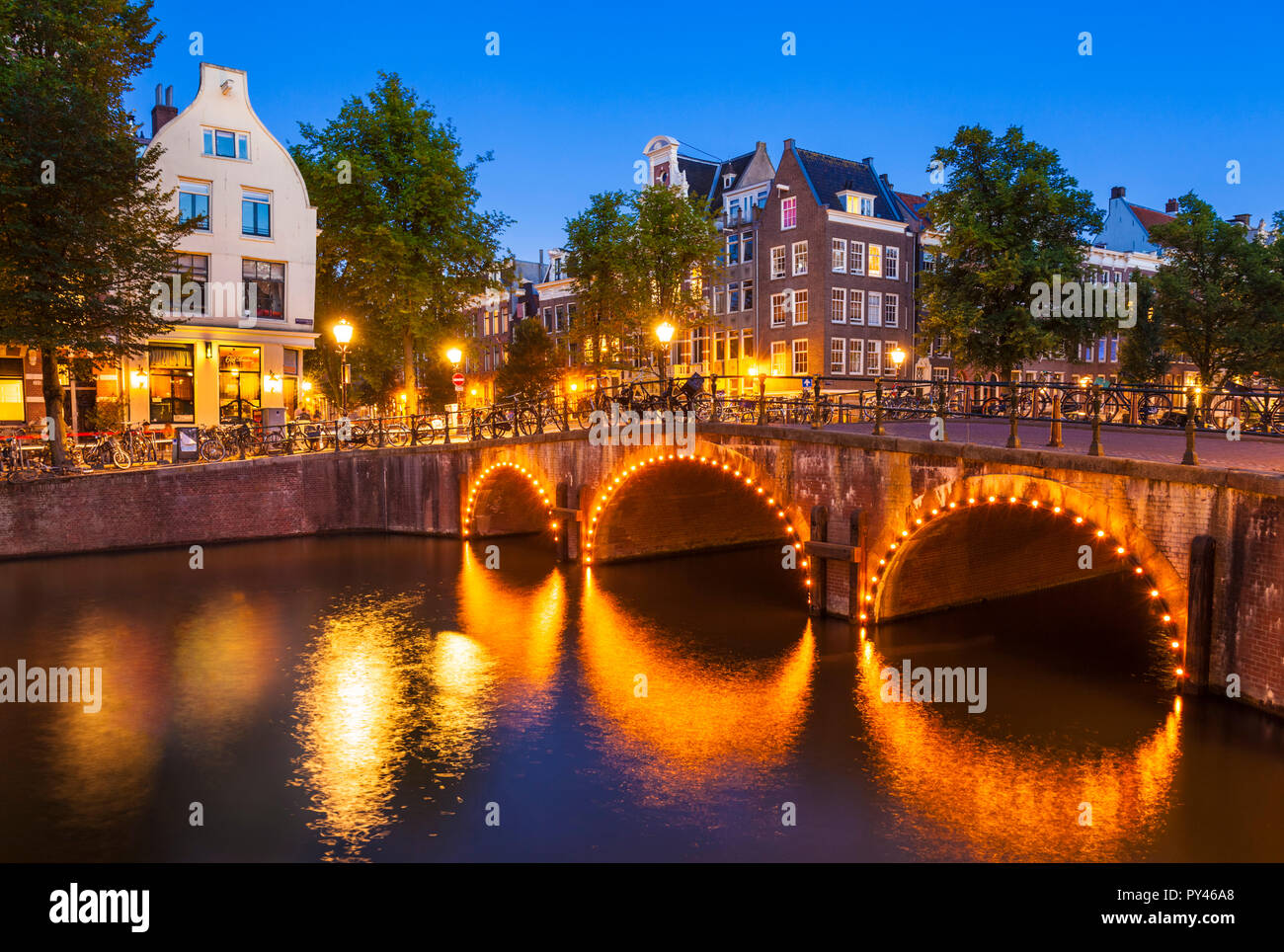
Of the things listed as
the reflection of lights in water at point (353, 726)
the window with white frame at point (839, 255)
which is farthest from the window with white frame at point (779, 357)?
the reflection of lights in water at point (353, 726)

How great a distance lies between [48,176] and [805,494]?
22.3 meters

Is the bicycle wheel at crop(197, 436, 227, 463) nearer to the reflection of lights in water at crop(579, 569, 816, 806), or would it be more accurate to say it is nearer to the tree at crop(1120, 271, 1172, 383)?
the reflection of lights in water at crop(579, 569, 816, 806)

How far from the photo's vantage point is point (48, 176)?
976 inches

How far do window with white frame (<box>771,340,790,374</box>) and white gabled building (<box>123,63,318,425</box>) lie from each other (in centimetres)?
2369

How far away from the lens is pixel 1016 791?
10.6 metres

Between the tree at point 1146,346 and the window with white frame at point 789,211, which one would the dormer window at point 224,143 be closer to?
the window with white frame at point 789,211

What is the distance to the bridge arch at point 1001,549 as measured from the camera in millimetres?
12758

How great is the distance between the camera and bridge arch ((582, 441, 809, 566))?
73.8ft

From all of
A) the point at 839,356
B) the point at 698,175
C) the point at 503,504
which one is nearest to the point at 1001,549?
the point at 503,504

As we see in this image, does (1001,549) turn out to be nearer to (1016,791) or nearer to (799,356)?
(1016,791)

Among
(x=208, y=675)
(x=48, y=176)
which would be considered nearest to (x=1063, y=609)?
(x=208, y=675)

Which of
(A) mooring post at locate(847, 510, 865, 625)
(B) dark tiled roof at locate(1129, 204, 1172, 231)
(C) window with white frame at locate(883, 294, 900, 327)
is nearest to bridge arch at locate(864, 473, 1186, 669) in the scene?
(A) mooring post at locate(847, 510, 865, 625)

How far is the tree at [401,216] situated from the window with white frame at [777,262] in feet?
56.9
